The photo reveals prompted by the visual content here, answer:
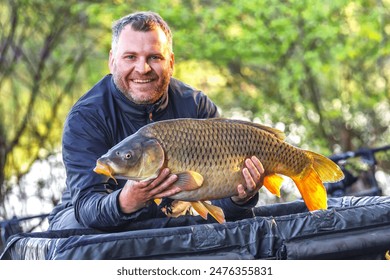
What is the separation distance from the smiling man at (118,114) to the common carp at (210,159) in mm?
118

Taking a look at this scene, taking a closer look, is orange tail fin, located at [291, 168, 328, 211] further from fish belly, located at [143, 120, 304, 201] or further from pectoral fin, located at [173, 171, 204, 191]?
pectoral fin, located at [173, 171, 204, 191]

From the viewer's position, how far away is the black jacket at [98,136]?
2.54 meters

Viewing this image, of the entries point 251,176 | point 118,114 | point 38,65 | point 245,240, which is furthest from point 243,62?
point 245,240

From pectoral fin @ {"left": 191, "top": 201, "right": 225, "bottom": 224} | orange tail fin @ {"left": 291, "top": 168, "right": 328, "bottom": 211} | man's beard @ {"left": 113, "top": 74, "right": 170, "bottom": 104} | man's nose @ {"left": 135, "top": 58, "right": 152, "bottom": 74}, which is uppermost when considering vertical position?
man's nose @ {"left": 135, "top": 58, "right": 152, "bottom": 74}

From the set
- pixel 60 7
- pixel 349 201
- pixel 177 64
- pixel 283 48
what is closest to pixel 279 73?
pixel 283 48

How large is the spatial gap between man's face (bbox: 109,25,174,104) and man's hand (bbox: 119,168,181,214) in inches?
17.6

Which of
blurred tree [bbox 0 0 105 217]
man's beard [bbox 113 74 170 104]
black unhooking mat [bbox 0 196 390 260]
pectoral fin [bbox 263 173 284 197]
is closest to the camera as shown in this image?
black unhooking mat [bbox 0 196 390 260]

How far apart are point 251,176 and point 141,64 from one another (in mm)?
512

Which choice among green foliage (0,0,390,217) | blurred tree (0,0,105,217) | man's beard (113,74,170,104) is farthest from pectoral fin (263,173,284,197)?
blurred tree (0,0,105,217)

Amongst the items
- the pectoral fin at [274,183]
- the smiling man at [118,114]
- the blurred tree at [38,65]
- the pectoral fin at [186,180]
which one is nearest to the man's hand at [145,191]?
the pectoral fin at [186,180]

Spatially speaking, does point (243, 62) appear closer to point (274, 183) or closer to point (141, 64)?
point (141, 64)

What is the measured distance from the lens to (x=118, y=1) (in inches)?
266

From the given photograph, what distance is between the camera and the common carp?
7.11 ft
